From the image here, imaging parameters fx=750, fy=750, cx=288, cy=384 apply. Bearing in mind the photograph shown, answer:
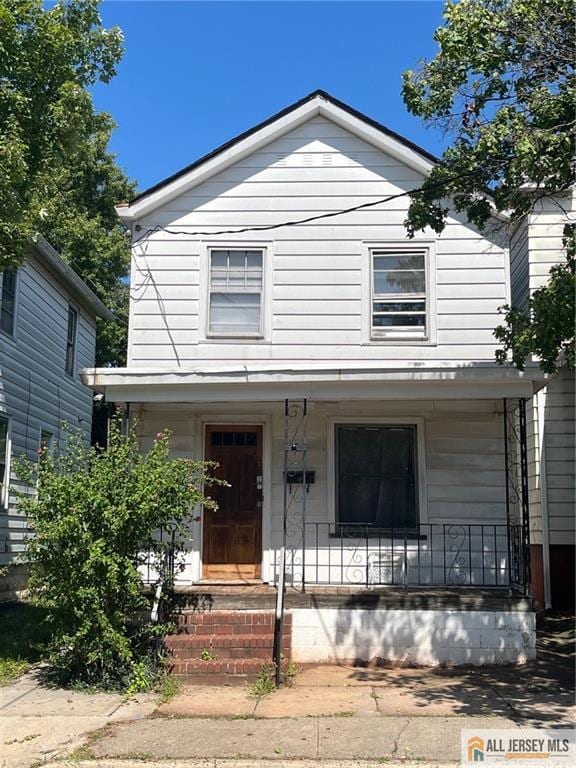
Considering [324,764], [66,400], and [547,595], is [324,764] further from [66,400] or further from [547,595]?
[66,400]

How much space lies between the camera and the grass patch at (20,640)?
28.1ft

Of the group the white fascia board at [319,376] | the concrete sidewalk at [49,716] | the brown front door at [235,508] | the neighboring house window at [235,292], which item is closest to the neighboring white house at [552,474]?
the white fascia board at [319,376]

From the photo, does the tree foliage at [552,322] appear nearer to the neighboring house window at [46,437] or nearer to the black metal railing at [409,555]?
the black metal railing at [409,555]

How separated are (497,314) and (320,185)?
3255 millimetres

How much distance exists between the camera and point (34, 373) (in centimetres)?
1543

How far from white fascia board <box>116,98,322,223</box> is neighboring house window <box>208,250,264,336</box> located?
1.10 m

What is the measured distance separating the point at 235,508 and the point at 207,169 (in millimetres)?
5001

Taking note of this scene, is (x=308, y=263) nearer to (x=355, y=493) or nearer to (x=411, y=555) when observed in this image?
(x=355, y=493)

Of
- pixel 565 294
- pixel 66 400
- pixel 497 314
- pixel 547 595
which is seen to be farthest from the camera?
pixel 66 400

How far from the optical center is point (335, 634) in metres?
8.96

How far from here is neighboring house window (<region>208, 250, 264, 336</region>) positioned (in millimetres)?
10980

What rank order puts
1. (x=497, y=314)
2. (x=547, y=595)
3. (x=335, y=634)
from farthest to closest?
1. (x=547, y=595)
2. (x=497, y=314)
3. (x=335, y=634)

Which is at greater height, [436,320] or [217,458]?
[436,320]

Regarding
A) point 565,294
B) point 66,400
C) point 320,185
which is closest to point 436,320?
point 320,185
